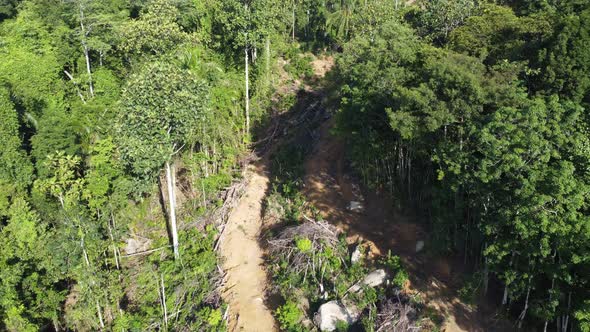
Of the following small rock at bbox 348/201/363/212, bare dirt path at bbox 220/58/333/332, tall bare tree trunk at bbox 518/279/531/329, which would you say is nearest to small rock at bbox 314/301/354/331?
bare dirt path at bbox 220/58/333/332

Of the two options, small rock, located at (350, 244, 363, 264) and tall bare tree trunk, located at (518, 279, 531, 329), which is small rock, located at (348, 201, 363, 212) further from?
tall bare tree trunk, located at (518, 279, 531, 329)

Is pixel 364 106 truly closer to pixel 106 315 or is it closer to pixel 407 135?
pixel 407 135

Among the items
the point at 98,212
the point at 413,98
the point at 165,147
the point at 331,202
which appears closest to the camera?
the point at 413,98

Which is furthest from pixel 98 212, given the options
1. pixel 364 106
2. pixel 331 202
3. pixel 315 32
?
pixel 315 32

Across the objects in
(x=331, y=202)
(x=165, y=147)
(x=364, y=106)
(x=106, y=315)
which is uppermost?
(x=364, y=106)

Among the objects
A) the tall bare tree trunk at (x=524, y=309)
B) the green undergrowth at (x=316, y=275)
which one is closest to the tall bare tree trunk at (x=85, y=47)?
the green undergrowth at (x=316, y=275)

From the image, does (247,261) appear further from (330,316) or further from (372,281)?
(372,281)
